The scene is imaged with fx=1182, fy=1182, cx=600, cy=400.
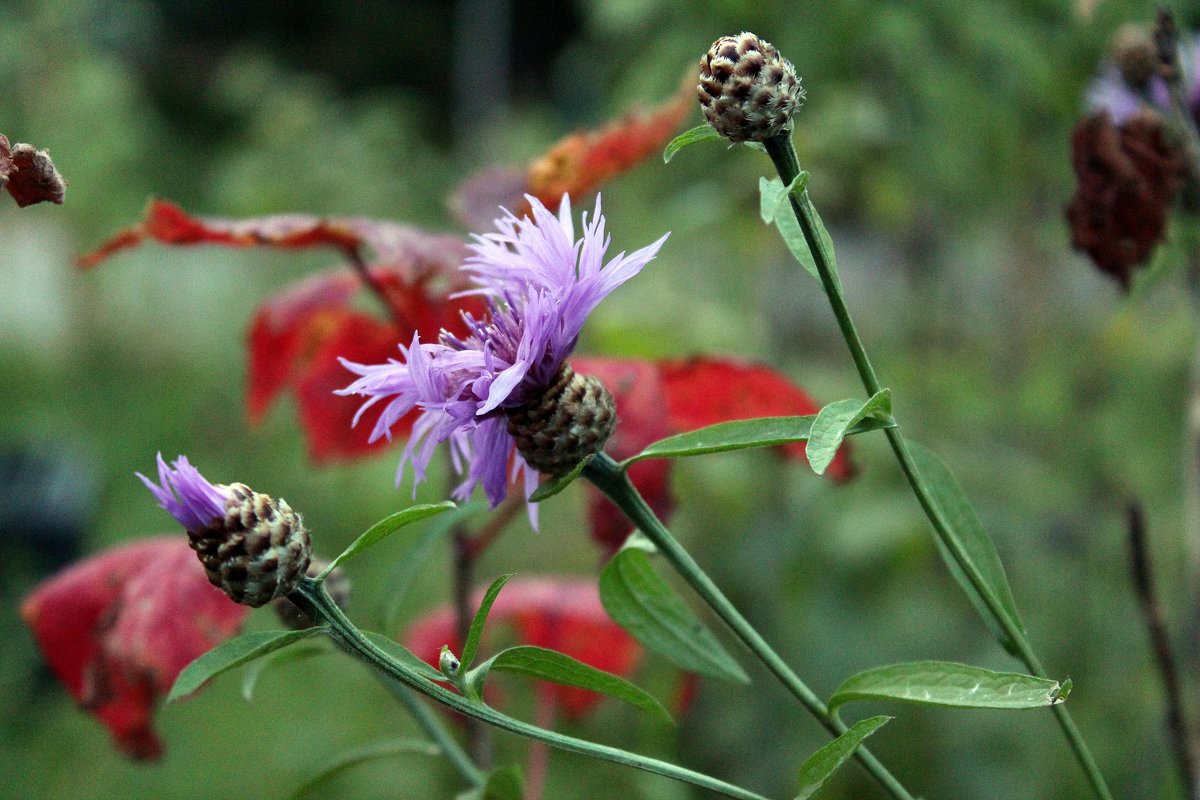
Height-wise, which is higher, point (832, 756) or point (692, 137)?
point (692, 137)

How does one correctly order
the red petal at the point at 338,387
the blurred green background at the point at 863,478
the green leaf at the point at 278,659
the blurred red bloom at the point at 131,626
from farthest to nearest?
the blurred green background at the point at 863,478 < the red petal at the point at 338,387 < the blurred red bloom at the point at 131,626 < the green leaf at the point at 278,659

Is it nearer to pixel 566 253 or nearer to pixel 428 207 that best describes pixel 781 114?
pixel 566 253

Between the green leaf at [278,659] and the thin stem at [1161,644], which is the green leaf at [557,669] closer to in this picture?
the green leaf at [278,659]

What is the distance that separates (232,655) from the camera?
28 cm

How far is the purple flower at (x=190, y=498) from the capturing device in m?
0.27

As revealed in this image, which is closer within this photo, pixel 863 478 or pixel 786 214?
pixel 786 214

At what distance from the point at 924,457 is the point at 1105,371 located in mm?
1037

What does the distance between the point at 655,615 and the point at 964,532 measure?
92 mm

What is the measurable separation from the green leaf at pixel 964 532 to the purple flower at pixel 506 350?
0.34 ft

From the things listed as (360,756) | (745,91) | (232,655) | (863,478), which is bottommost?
(863,478)

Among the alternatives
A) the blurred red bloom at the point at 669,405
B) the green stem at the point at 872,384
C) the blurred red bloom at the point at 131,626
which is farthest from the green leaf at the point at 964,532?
the blurred red bloom at the point at 131,626

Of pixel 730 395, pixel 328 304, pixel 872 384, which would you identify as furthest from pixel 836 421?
pixel 328 304

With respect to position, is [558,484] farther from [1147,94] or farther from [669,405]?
[1147,94]

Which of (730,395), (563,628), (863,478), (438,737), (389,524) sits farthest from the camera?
(863,478)
